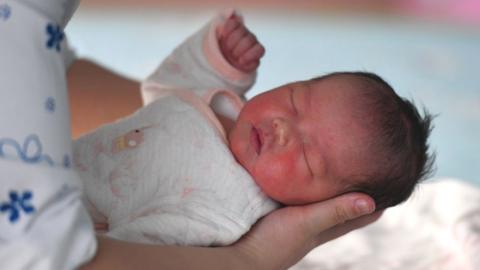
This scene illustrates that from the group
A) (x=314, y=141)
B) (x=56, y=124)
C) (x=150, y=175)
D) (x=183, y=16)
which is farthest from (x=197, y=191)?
(x=183, y=16)

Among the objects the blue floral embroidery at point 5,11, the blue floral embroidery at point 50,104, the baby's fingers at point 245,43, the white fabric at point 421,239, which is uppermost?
the blue floral embroidery at point 5,11

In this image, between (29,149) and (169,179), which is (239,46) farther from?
(29,149)

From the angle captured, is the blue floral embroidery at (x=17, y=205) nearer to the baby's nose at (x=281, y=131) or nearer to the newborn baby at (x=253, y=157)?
the newborn baby at (x=253, y=157)

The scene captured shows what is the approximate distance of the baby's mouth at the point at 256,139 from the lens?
0.99 meters

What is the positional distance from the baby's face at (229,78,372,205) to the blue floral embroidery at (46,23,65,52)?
44 centimetres

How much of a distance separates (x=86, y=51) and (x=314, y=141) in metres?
2.05

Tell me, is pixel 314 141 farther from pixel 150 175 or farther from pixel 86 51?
pixel 86 51

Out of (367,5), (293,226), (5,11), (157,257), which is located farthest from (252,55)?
(367,5)

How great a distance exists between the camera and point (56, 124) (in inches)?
22.9

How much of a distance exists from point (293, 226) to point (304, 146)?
0.37 feet

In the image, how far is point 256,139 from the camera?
997mm

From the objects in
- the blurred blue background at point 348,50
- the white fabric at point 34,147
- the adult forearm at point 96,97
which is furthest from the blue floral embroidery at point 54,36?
the blurred blue background at point 348,50

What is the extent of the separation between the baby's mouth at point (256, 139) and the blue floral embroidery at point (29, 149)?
1.49ft

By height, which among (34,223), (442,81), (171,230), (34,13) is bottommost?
(442,81)
